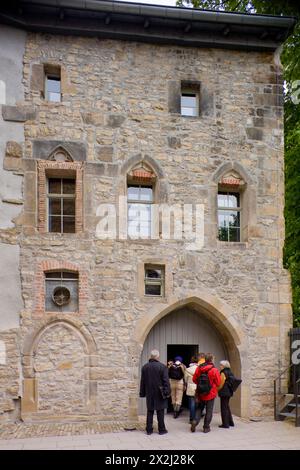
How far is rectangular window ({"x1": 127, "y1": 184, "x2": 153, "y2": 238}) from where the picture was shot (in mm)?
10305

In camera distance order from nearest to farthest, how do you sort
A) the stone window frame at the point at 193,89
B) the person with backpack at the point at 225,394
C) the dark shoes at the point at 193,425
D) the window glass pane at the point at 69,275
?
the dark shoes at the point at 193,425 → the person with backpack at the point at 225,394 → the window glass pane at the point at 69,275 → the stone window frame at the point at 193,89

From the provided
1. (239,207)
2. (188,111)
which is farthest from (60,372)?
(188,111)

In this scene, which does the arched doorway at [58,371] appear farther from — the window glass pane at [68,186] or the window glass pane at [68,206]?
the window glass pane at [68,186]

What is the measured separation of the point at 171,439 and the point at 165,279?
10.4 ft

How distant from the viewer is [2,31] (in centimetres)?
999

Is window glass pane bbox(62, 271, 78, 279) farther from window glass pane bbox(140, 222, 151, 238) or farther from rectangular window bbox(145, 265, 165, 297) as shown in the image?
window glass pane bbox(140, 222, 151, 238)

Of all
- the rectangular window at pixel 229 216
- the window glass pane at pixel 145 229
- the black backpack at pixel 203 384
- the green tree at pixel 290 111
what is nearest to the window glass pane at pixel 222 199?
the rectangular window at pixel 229 216

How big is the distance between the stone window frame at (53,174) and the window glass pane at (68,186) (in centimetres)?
23

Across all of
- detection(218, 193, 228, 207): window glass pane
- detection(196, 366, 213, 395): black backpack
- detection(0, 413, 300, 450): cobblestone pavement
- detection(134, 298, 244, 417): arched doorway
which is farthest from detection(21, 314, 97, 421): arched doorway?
detection(218, 193, 228, 207): window glass pane

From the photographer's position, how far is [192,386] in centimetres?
916

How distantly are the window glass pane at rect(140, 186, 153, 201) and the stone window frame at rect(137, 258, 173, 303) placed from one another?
137 cm

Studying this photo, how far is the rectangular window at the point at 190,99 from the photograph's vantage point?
1078 centimetres

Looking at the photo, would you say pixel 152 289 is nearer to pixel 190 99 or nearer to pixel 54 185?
pixel 54 185
